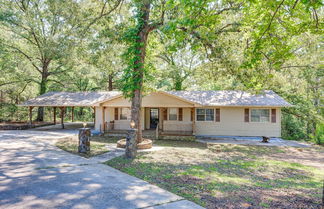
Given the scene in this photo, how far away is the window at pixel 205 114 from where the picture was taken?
Answer: 1612cm

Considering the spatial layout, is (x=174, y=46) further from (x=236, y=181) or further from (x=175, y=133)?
(x=175, y=133)

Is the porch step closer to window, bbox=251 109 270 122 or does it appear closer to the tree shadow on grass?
window, bbox=251 109 270 122

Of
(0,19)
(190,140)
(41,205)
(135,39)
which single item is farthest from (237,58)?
Result: (0,19)

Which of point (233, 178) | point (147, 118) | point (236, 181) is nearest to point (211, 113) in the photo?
point (147, 118)

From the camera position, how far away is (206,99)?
642 inches

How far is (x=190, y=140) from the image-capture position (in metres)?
14.2

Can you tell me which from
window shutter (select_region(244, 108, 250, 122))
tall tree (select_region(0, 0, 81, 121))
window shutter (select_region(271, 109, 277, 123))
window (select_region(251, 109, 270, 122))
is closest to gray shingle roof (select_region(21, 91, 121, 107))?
tall tree (select_region(0, 0, 81, 121))

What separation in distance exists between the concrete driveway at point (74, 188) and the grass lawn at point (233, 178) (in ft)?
1.75

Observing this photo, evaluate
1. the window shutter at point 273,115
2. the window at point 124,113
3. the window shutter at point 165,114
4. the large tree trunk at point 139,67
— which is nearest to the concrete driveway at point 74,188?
the large tree trunk at point 139,67

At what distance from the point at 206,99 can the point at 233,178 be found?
10739 mm

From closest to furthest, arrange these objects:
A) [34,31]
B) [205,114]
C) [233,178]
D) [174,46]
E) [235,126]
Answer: [233,178], [174,46], [235,126], [205,114], [34,31]

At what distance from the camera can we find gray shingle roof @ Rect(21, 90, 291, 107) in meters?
15.1

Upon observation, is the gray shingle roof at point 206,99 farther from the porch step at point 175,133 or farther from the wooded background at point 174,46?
the porch step at point 175,133

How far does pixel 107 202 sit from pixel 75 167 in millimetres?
3184
